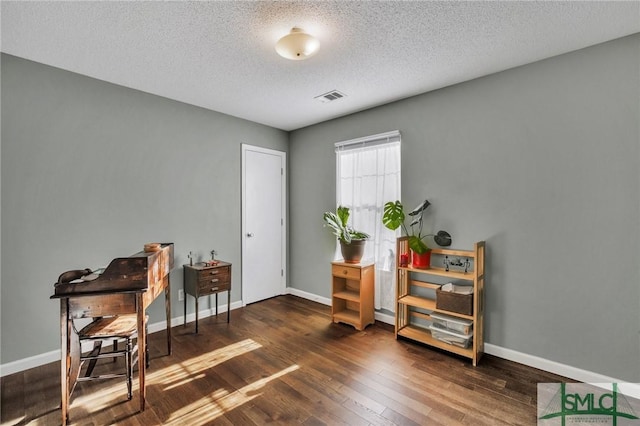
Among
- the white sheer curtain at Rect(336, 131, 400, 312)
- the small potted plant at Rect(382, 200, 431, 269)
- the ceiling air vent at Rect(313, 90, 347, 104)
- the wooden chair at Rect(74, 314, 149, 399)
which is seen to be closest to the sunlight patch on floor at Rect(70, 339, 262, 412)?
the wooden chair at Rect(74, 314, 149, 399)

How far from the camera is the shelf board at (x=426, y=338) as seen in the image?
261cm

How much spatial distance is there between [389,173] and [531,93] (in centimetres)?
150

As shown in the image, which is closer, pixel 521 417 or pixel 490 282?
pixel 521 417

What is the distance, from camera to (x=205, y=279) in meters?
3.25

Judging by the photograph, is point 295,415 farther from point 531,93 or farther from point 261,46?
point 531,93

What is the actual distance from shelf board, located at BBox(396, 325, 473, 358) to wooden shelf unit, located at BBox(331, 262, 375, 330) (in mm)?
457

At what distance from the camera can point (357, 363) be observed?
8.39 feet

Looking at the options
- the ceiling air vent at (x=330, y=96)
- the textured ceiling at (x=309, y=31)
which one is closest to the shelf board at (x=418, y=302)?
the textured ceiling at (x=309, y=31)

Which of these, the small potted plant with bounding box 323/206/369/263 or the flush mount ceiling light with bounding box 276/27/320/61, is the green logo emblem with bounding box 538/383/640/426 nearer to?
the small potted plant with bounding box 323/206/369/263

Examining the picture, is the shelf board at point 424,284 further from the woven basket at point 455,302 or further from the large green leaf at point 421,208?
the large green leaf at point 421,208

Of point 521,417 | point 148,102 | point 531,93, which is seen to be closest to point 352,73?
point 531,93

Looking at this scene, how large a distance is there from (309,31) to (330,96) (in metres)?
1.19

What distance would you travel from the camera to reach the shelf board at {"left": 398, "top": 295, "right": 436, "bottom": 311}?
2832mm

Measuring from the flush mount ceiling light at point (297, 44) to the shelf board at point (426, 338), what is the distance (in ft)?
9.00
